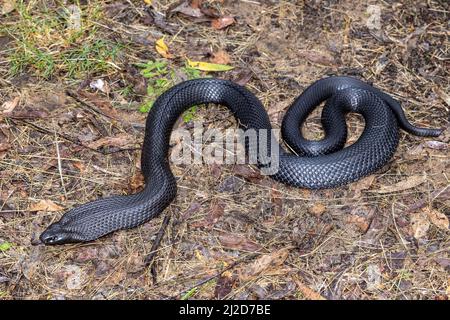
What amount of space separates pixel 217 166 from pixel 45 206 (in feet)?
6.08

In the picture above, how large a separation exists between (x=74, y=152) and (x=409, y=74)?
4.14m

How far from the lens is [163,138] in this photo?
676cm

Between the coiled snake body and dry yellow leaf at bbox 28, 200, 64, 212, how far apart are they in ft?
0.84

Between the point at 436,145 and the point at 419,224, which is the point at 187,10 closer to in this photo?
the point at 436,145

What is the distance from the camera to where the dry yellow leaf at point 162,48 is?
774 cm

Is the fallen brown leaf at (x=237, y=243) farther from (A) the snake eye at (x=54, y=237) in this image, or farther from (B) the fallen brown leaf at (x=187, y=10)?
(B) the fallen brown leaf at (x=187, y=10)

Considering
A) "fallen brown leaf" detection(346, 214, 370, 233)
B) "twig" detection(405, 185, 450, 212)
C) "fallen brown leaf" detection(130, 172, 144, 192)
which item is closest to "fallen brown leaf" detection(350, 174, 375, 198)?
"fallen brown leaf" detection(346, 214, 370, 233)

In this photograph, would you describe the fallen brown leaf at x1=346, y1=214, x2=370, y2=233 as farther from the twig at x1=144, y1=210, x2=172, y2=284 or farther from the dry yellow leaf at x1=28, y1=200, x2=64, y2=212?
the dry yellow leaf at x1=28, y1=200, x2=64, y2=212

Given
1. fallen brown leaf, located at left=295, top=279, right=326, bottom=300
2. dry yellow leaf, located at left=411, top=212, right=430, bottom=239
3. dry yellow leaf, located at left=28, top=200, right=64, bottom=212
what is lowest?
dry yellow leaf, located at left=28, top=200, right=64, bottom=212

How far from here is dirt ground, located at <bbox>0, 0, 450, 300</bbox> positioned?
564cm

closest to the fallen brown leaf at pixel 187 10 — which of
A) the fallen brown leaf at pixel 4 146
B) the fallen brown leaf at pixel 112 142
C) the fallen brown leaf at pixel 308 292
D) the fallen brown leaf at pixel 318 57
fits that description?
the fallen brown leaf at pixel 318 57

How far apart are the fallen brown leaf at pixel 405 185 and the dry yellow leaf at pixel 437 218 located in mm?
322
